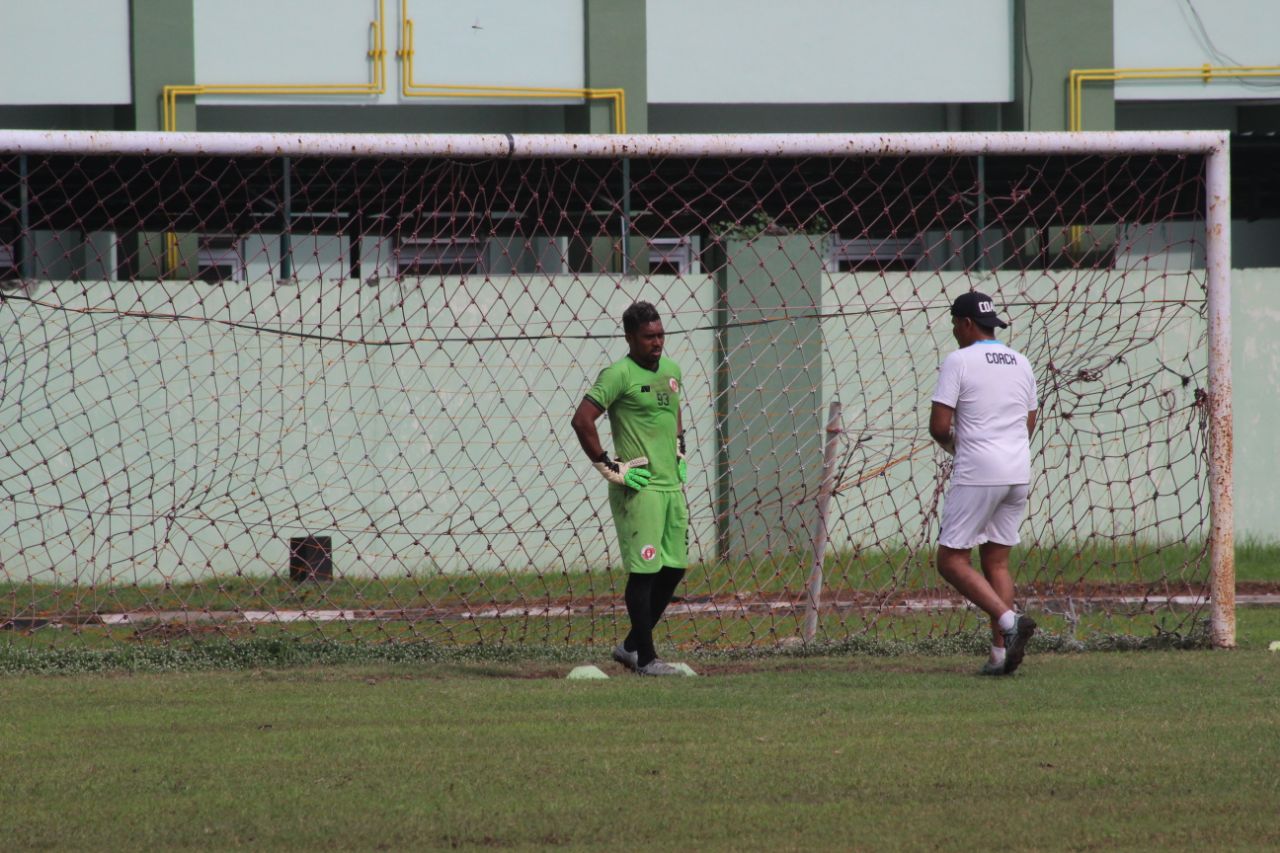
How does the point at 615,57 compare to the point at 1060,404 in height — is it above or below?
above

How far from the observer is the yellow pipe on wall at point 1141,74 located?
1620 cm

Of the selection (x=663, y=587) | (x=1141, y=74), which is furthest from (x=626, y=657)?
(x=1141, y=74)

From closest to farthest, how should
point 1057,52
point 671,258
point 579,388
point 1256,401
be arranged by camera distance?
1. point 579,388
2. point 671,258
3. point 1256,401
4. point 1057,52

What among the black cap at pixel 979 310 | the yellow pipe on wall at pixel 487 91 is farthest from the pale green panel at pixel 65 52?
the black cap at pixel 979 310

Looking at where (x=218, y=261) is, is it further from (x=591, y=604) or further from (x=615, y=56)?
(x=591, y=604)

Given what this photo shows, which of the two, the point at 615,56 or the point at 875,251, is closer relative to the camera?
the point at 875,251

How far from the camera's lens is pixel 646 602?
758 cm

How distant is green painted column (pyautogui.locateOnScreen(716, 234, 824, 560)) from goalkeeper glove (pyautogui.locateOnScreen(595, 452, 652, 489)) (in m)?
2.37

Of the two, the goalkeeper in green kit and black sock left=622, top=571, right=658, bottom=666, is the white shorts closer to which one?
the goalkeeper in green kit

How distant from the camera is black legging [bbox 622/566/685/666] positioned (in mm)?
7543

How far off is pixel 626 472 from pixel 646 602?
2.23 ft

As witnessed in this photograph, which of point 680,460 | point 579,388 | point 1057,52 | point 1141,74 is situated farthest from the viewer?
point 1141,74

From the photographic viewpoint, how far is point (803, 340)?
10.3 metres

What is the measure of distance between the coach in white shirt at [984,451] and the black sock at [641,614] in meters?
1.45
